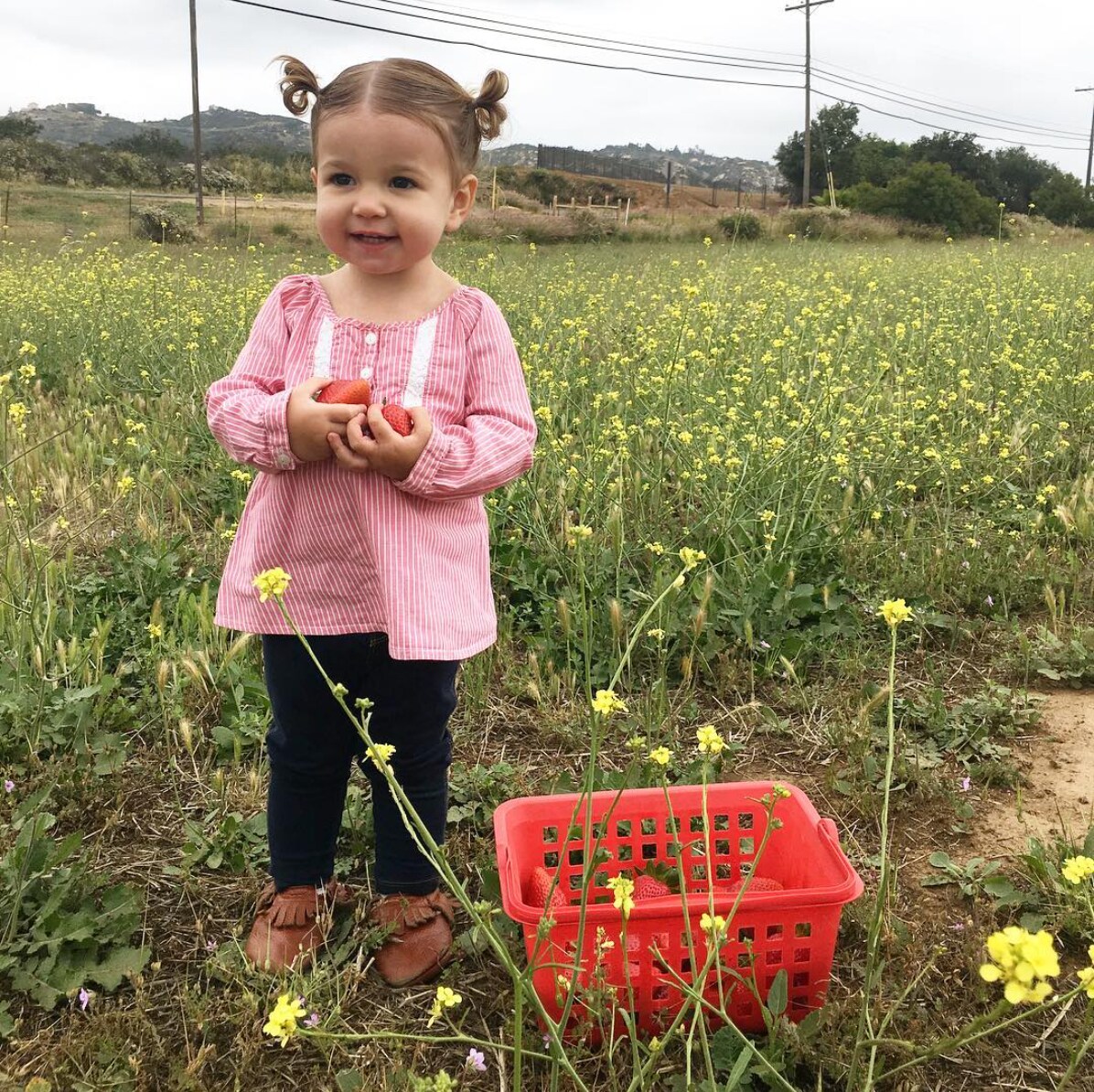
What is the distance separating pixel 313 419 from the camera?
4.73 feet

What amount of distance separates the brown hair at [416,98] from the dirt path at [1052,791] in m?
1.65

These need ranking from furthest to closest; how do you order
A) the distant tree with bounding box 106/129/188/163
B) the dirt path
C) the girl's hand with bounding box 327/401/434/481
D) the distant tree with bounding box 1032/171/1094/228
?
the distant tree with bounding box 106/129/188/163 → the distant tree with bounding box 1032/171/1094/228 → the dirt path → the girl's hand with bounding box 327/401/434/481

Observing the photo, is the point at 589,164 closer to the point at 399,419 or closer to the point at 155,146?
the point at 155,146

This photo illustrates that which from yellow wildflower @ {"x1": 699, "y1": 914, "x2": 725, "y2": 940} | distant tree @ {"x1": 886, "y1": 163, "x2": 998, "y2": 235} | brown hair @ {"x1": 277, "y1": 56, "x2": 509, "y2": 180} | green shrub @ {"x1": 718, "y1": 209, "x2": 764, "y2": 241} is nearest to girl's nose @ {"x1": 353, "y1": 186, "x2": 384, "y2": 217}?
brown hair @ {"x1": 277, "y1": 56, "x2": 509, "y2": 180}

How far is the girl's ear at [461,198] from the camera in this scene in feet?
5.42

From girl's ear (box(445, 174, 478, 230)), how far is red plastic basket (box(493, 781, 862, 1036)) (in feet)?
3.10

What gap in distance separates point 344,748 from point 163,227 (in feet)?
46.6

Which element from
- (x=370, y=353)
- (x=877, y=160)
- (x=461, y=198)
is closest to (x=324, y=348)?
(x=370, y=353)

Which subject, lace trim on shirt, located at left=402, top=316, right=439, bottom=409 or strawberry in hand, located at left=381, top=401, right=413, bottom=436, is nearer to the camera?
strawberry in hand, located at left=381, top=401, right=413, bottom=436

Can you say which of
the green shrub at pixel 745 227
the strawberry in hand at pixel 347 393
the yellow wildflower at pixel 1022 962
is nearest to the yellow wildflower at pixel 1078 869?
the yellow wildflower at pixel 1022 962

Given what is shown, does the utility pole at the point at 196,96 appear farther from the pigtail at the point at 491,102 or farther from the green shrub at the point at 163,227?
→ the pigtail at the point at 491,102

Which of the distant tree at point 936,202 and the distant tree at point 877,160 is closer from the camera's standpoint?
the distant tree at point 936,202

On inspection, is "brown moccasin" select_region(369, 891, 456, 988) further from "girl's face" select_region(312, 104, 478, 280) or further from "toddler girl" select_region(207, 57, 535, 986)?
"girl's face" select_region(312, 104, 478, 280)

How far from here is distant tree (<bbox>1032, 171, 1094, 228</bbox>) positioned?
30.0m
